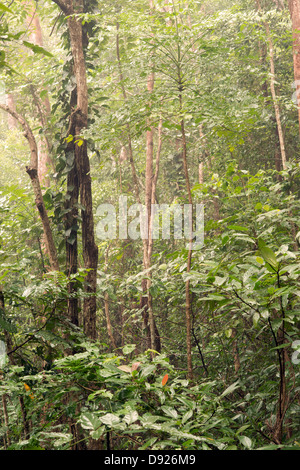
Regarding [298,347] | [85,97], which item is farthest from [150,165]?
[298,347]

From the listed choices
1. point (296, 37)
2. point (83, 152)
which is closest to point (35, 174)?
point (83, 152)

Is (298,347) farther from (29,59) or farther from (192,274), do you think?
(29,59)

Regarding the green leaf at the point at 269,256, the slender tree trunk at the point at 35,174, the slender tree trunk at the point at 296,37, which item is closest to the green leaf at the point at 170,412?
the green leaf at the point at 269,256

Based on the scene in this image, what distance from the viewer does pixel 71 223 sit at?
289 cm

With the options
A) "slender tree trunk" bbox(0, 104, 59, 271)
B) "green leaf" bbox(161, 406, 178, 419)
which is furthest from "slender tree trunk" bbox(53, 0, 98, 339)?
"green leaf" bbox(161, 406, 178, 419)

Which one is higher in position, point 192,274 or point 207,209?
point 207,209

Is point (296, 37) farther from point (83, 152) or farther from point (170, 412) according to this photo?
point (170, 412)

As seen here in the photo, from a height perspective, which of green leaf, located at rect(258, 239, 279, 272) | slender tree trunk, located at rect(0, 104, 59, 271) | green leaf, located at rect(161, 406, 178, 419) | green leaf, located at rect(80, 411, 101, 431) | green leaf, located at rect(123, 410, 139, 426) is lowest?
green leaf, located at rect(161, 406, 178, 419)

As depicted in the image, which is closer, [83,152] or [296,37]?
[83,152]

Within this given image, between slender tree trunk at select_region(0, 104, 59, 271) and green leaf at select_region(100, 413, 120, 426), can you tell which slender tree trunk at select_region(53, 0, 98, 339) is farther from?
green leaf at select_region(100, 413, 120, 426)

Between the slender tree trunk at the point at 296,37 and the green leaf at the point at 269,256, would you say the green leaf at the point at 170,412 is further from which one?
the slender tree trunk at the point at 296,37

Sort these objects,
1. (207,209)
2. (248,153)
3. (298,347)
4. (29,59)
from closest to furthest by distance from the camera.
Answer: (298,347), (29,59), (248,153), (207,209)
